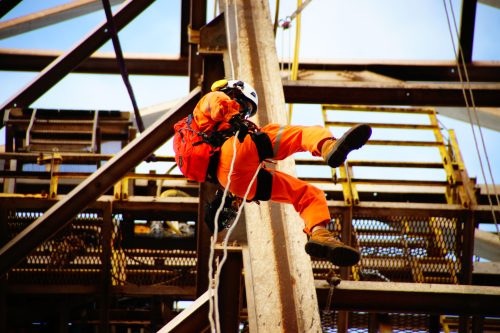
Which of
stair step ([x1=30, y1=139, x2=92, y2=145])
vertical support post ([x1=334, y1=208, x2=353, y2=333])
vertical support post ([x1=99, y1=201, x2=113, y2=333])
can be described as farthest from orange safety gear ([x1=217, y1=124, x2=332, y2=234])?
stair step ([x1=30, y1=139, x2=92, y2=145])

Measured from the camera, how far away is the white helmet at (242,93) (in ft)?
17.6

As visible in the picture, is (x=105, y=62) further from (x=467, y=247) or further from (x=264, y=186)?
(x=264, y=186)

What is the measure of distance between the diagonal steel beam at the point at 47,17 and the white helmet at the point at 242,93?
298 inches

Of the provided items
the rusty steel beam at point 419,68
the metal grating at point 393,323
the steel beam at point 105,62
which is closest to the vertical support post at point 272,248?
the metal grating at point 393,323

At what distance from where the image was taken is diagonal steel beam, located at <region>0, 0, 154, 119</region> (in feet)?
28.8

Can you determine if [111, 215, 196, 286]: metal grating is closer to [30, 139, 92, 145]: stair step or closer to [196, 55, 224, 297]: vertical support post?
[30, 139, 92, 145]: stair step

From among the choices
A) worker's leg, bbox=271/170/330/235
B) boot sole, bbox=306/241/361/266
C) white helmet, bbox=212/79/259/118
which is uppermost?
white helmet, bbox=212/79/259/118

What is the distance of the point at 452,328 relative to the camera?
399 inches

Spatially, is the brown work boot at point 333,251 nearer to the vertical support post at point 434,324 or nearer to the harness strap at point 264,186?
the harness strap at point 264,186

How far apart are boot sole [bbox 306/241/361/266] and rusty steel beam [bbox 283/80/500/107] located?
8.61ft

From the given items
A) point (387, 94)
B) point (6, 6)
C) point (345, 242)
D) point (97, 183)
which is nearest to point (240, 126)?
point (97, 183)

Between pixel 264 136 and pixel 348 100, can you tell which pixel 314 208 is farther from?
pixel 348 100

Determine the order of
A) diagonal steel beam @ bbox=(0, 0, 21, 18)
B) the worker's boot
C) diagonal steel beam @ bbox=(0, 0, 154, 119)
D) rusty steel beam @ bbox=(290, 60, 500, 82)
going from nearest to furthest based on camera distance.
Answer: the worker's boot → diagonal steel beam @ bbox=(0, 0, 21, 18) → diagonal steel beam @ bbox=(0, 0, 154, 119) → rusty steel beam @ bbox=(290, 60, 500, 82)

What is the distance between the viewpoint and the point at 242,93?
17.6ft
